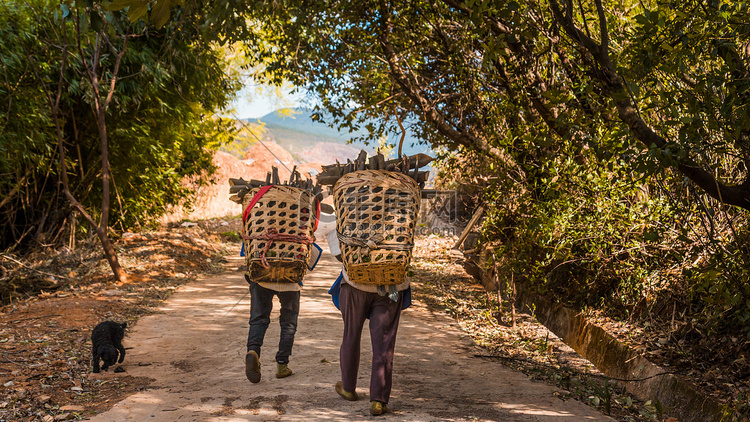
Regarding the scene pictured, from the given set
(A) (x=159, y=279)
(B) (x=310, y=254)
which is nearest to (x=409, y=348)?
(B) (x=310, y=254)

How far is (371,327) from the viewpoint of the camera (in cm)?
421

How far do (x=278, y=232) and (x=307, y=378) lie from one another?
1339mm

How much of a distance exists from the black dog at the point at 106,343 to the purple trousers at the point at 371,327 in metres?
2.18

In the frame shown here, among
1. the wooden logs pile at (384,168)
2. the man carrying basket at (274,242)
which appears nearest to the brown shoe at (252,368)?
the man carrying basket at (274,242)

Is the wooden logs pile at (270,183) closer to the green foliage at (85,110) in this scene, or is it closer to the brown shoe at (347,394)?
the brown shoe at (347,394)

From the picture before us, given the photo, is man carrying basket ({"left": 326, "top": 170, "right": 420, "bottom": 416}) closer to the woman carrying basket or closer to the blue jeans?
the woman carrying basket

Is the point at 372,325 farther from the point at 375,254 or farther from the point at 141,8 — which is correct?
the point at 141,8

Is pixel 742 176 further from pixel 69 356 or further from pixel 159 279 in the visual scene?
pixel 159 279

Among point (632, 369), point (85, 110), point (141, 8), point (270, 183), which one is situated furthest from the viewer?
point (85, 110)

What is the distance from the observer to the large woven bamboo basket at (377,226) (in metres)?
3.94

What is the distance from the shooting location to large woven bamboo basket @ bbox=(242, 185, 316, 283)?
461cm

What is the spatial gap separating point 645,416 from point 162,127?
1110 centimetres

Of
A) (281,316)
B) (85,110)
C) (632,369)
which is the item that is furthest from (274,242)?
(85,110)

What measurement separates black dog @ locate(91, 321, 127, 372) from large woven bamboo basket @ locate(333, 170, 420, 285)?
241cm
